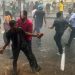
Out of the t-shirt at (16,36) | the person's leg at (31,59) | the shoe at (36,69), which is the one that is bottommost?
the shoe at (36,69)

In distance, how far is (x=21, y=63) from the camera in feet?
38.8

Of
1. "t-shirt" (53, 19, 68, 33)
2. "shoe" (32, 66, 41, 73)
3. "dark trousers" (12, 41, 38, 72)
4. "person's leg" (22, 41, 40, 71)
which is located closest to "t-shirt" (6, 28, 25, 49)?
"dark trousers" (12, 41, 38, 72)

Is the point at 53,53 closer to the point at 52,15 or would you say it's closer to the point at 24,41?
the point at 24,41

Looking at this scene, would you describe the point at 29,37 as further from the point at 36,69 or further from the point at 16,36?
the point at 36,69

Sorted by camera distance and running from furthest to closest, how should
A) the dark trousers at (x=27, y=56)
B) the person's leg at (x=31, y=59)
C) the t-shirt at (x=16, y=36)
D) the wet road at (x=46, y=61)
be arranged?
the wet road at (x=46, y=61)
the person's leg at (x=31, y=59)
the dark trousers at (x=27, y=56)
the t-shirt at (x=16, y=36)

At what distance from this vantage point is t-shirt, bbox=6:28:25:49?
970cm

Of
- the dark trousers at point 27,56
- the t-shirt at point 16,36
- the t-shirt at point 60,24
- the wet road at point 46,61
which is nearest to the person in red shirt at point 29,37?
the dark trousers at point 27,56

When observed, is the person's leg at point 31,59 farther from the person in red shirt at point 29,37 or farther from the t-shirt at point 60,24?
the t-shirt at point 60,24

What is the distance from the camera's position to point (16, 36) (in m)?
9.77

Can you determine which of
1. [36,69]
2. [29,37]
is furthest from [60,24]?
[36,69]

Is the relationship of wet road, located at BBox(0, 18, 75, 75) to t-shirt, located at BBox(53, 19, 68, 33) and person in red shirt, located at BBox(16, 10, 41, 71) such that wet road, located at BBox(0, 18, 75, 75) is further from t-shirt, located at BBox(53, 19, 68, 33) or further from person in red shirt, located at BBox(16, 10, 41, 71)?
t-shirt, located at BBox(53, 19, 68, 33)

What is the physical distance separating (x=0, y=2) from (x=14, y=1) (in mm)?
1826

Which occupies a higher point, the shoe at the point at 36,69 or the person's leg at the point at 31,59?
the person's leg at the point at 31,59

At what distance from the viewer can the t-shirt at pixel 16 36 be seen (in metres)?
9.70
